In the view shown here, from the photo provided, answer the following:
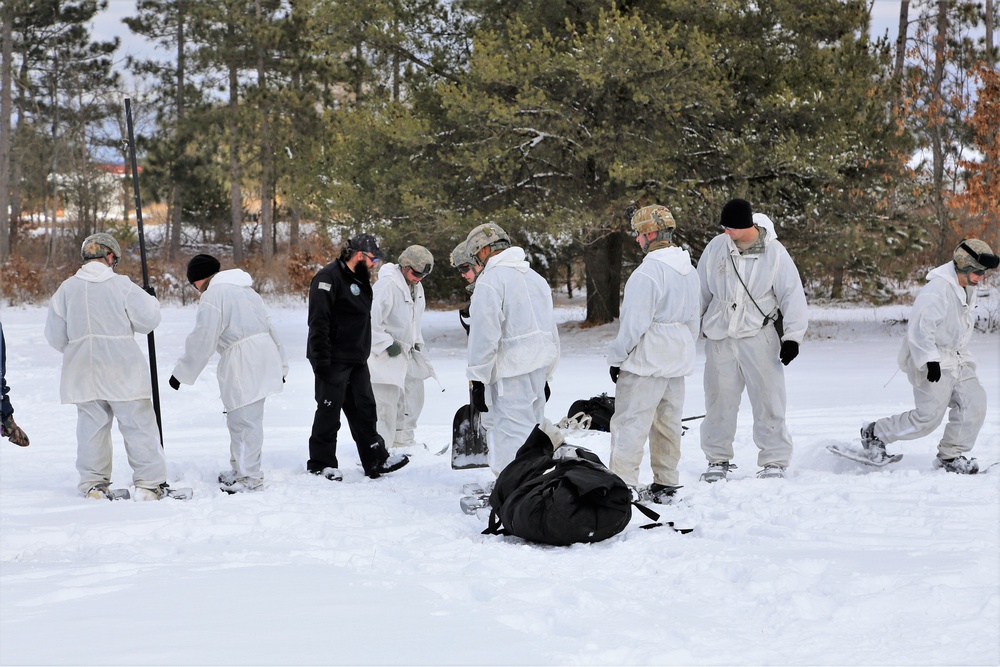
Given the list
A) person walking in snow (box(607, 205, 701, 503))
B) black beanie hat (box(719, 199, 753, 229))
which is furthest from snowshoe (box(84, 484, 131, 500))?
black beanie hat (box(719, 199, 753, 229))

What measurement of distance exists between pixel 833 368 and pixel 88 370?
10.6 meters

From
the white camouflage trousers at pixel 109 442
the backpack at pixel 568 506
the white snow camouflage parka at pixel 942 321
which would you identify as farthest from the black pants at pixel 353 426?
the white snow camouflage parka at pixel 942 321

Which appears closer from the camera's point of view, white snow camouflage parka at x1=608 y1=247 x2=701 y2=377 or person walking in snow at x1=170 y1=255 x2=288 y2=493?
white snow camouflage parka at x1=608 y1=247 x2=701 y2=377

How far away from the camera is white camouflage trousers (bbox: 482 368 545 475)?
224 inches

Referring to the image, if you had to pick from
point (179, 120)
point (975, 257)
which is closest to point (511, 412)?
point (975, 257)

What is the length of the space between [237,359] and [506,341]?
6.29ft

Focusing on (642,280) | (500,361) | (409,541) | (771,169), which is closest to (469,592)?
(409,541)

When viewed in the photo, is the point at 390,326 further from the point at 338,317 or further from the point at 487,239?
the point at 487,239

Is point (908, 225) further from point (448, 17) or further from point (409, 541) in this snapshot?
point (409, 541)

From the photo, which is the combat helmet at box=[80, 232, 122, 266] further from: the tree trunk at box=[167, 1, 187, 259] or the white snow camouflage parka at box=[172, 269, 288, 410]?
the tree trunk at box=[167, 1, 187, 259]

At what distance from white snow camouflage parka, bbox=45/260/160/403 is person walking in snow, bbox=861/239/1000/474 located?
16.4 ft

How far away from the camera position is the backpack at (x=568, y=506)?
4.68 m

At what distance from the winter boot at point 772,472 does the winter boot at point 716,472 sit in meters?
0.23

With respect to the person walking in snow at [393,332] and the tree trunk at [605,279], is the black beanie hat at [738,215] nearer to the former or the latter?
the person walking in snow at [393,332]
